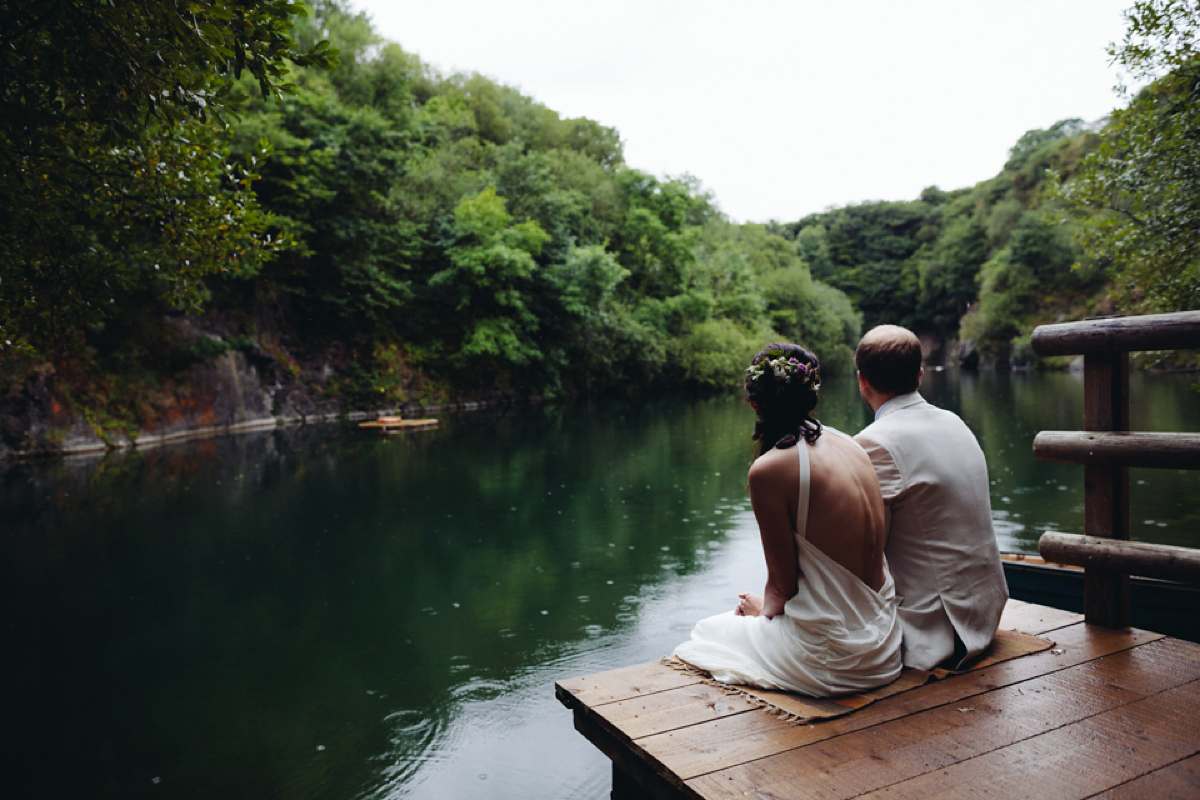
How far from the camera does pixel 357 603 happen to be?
6980 millimetres

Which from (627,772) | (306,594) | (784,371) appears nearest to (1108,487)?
(784,371)

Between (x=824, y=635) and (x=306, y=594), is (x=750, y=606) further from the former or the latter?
(x=306, y=594)

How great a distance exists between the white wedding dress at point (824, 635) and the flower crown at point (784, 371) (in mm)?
211

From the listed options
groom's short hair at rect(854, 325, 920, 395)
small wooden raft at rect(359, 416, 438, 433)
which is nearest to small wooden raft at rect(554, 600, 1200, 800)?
groom's short hair at rect(854, 325, 920, 395)

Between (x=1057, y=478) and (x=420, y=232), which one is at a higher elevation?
(x=420, y=232)

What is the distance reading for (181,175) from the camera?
19.4 ft

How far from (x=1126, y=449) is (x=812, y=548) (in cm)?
150

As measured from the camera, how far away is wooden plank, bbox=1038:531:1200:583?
2.91m

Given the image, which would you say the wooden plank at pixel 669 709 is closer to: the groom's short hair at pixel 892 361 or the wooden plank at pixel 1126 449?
the groom's short hair at pixel 892 361

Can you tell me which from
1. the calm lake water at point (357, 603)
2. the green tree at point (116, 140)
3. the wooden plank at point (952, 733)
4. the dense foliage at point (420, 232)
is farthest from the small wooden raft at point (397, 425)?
the wooden plank at point (952, 733)

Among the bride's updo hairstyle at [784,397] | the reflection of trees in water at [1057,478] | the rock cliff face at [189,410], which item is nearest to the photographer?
the bride's updo hairstyle at [784,397]

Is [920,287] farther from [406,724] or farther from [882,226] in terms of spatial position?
[406,724]

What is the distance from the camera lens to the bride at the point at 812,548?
2.47 m

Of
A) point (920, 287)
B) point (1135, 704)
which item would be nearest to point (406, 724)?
point (1135, 704)
